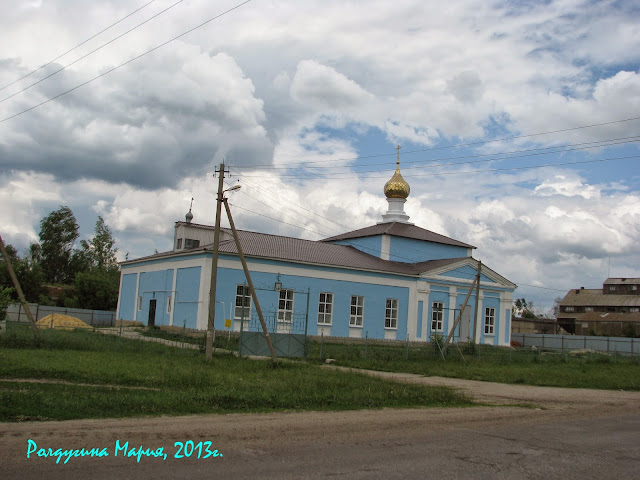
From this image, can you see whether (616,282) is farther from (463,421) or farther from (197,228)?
(463,421)

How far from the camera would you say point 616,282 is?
9588cm

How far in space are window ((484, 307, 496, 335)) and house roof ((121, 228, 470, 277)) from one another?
4411 mm

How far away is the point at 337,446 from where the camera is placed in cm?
816

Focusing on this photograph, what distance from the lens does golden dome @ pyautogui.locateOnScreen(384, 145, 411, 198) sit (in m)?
45.3

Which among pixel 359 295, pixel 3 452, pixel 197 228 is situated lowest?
pixel 3 452

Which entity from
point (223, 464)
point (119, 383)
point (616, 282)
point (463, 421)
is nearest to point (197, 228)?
point (119, 383)

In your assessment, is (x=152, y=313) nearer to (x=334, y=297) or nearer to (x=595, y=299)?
(x=334, y=297)

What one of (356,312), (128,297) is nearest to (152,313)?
(128,297)

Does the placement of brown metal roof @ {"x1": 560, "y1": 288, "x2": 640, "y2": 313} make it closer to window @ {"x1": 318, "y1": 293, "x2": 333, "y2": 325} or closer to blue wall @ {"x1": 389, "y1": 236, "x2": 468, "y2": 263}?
blue wall @ {"x1": 389, "y1": 236, "x2": 468, "y2": 263}

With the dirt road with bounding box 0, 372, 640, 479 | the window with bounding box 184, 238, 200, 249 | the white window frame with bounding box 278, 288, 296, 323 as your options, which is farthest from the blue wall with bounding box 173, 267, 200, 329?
the dirt road with bounding box 0, 372, 640, 479

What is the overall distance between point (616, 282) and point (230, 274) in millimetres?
81266

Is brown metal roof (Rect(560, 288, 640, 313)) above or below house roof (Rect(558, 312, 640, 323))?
above

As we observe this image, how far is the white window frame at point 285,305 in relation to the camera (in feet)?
109

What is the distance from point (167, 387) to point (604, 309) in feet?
276
